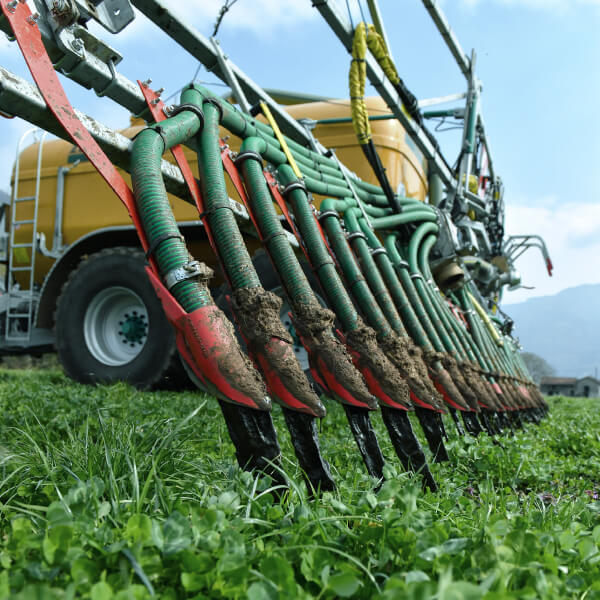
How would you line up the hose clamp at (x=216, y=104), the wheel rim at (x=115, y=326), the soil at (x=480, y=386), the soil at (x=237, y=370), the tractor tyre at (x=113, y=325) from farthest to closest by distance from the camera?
the wheel rim at (x=115, y=326), the tractor tyre at (x=113, y=325), the soil at (x=480, y=386), the hose clamp at (x=216, y=104), the soil at (x=237, y=370)

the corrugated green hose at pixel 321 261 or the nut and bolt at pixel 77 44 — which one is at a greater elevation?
the nut and bolt at pixel 77 44

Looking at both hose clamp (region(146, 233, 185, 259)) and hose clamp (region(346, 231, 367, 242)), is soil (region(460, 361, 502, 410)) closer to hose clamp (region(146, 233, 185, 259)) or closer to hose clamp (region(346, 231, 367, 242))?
hose clamp (region(346, 231, 367, 242))

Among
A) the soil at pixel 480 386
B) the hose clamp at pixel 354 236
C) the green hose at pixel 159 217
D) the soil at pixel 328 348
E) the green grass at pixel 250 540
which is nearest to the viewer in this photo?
the green grass at pixel 250 540

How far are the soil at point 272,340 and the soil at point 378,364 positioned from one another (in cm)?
53

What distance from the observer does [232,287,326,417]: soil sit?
140cm

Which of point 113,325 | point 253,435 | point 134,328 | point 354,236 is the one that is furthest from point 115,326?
point 253,435

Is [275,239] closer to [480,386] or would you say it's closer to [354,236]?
[354,236]

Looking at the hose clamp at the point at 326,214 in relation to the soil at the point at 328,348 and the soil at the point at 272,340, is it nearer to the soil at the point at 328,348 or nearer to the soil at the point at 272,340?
the soil at the point at 328,348

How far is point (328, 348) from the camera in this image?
1.69m

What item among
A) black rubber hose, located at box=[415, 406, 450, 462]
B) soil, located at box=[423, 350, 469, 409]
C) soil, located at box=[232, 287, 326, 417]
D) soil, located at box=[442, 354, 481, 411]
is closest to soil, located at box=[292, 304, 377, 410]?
soil, located at box=[232, 287, 326, 417]

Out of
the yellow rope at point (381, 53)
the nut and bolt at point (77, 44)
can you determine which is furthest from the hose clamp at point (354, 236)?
the yellow rope at point (381, 53)

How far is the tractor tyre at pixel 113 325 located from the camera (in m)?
4.50

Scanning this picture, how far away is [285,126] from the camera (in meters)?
3.85

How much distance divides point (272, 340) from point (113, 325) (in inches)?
154
